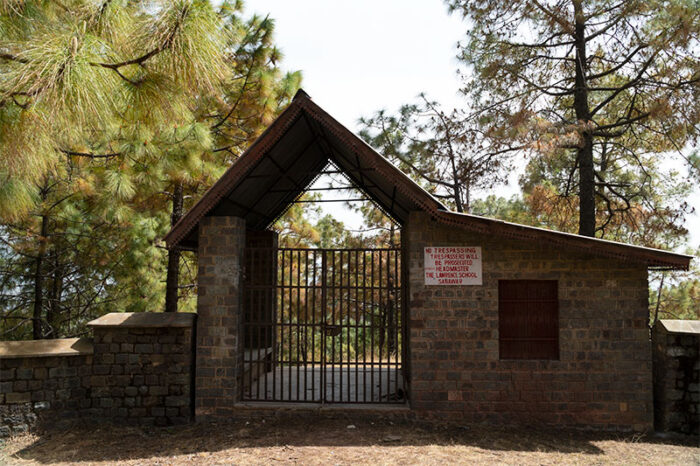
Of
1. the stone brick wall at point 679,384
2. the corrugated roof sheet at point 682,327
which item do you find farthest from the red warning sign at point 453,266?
the stone brick wall at point 679,384

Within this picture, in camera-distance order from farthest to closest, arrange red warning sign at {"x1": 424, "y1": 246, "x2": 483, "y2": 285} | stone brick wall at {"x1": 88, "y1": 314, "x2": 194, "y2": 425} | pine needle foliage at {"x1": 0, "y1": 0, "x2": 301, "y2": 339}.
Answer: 1. stone brick wall at {"x1": 88, "y1": 314, "x2": 194, "y2": 425}
2. red warning sign at {"x1": 424, "y1": 246, "x2": 483, "y2": 285}
3. pine needle foliage at {"x1": 0, "y1": 0, "x2": 301, "y2": 339}

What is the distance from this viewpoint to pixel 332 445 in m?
6.56

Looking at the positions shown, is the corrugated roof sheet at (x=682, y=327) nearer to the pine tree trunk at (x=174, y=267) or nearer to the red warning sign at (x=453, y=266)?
the red warning sign at (x=453, y=266)

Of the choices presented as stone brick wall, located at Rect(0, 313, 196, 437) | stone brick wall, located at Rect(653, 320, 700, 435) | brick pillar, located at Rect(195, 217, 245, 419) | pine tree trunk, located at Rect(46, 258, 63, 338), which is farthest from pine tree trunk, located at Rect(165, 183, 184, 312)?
stone brick wall, located at Rect(653, 320, 700, 435)

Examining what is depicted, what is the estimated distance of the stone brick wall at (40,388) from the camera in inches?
285

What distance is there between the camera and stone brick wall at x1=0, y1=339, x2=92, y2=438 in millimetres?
7242

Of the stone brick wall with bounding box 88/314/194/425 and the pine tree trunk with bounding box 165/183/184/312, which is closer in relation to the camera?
the stone brick wall with bounding box 88/314/194/425

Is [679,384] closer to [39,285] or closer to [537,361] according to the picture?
[537,361]

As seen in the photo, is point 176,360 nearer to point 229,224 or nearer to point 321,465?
point 229,224

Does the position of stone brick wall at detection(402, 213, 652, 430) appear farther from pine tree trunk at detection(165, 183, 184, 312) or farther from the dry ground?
pine tree trunk at detection(165, 183, 184, 312)

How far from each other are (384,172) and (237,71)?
7300 mm

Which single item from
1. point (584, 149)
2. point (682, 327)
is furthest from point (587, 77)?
point (682, 327)

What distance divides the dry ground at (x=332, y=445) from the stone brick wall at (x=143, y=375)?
0.88 feet

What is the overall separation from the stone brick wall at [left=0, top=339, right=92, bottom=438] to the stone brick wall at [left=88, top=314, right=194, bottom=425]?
198 millimetres
